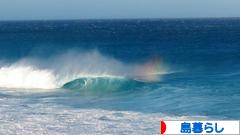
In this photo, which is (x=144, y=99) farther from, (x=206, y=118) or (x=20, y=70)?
(x=20, y=70)

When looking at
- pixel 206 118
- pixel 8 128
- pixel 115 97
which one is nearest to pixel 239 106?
pixel 206 118

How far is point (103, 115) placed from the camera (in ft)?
71.1

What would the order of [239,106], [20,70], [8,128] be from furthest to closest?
1. [20,70]
2. [239,106]
3. [8,128]

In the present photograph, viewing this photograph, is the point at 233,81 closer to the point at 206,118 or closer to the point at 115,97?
the point at 115,97

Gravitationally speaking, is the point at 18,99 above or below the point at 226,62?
below

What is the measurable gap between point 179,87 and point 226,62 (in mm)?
20816

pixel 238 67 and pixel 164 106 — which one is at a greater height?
pixel 238 67

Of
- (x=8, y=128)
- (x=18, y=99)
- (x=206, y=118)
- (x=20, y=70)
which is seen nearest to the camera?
(x=8, y=128)

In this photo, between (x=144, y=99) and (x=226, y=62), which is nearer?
(x=144, y=99)

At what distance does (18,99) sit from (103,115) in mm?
6503

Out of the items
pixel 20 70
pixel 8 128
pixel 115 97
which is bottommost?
pixel 8 128

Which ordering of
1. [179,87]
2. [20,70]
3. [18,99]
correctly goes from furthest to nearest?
1. [20,70]
2. [179,87]
3. [18,99]

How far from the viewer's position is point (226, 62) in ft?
166

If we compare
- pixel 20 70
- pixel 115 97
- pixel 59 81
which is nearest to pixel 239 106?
pixel 115 97
